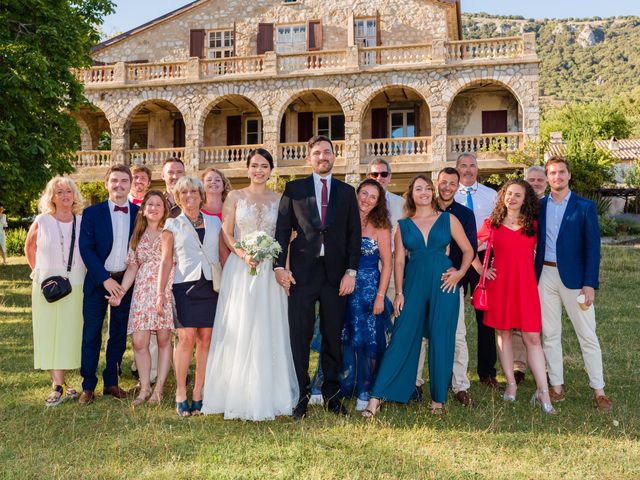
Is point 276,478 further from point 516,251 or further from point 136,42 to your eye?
point 136,42

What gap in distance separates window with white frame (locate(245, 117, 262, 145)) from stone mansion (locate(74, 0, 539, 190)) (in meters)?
0.05

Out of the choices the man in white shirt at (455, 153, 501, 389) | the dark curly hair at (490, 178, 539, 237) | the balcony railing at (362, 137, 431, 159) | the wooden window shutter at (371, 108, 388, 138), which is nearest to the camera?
the dark curly hair at (490, 178, 539, 237)

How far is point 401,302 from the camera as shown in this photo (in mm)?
4945

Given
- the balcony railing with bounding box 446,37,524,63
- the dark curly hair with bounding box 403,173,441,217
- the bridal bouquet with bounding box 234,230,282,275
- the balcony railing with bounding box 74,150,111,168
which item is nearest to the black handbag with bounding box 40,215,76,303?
the bridal bouquet with bounding box 234,230,282,275

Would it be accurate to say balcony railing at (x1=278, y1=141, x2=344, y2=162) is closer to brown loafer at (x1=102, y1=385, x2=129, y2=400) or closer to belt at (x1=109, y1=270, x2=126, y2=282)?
belt at (x1=109, y1=270, x2=126, y2=282)

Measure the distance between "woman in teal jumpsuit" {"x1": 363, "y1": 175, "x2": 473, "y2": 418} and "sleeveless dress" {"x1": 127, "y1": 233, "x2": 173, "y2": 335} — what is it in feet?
6.60

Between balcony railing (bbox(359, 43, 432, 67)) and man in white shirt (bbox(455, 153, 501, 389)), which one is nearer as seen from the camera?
man in white shirt (bbox(455, 153, 501, 389))

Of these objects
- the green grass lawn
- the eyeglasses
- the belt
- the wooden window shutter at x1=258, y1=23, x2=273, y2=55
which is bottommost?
the green grass lawn

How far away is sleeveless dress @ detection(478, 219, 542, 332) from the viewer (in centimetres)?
509

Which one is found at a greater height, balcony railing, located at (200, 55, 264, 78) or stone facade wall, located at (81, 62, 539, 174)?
balcony railing, located at (200, 55, 264, 78)

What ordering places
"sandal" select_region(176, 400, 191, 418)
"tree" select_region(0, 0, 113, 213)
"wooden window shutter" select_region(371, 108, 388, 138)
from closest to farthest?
"sandal" select_region(176, 400, 191, 418)
"tree" select_region(0, 0, 113, 213)
"wooden window shutter" select_region(371, 108, 388, 138)

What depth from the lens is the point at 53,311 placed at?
5168mm

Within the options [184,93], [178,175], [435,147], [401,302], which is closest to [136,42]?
[184,93]

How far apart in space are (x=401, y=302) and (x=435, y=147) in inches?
630
